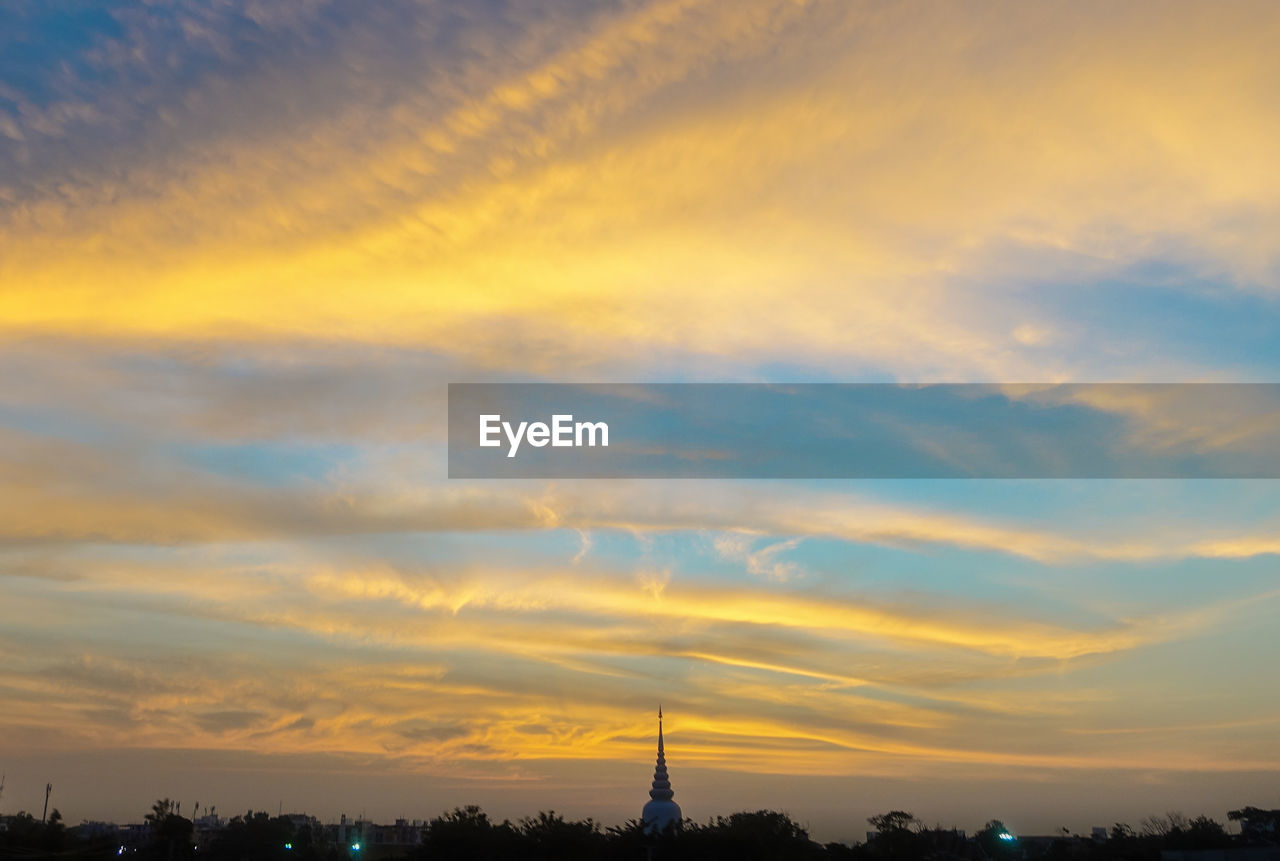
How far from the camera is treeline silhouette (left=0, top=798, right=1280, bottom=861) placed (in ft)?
271

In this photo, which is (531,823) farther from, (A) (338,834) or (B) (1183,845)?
(A) (338,834)

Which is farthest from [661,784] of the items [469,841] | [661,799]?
[469,841]

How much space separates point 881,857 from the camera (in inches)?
3445

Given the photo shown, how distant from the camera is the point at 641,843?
84938 mm

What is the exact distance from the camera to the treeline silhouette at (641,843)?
8262 cm

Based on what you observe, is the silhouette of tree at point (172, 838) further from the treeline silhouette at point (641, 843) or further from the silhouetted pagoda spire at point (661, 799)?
the silhouetted pagoda spire at point (661, 799)

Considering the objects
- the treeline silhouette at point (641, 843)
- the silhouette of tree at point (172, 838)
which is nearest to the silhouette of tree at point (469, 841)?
the treeline silhouette at point (641, 843)

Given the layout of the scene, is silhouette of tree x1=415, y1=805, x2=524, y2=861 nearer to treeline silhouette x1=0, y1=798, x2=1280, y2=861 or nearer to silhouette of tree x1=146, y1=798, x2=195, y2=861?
treeline silhouette x1=0, y1=798, x2=1280, y2=861

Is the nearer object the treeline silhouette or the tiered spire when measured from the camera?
the treeline silhouette

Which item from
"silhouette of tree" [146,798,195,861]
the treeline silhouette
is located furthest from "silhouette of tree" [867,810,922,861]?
"silhouette of tree" [146,798,195,861]

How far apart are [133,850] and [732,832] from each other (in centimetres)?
7222

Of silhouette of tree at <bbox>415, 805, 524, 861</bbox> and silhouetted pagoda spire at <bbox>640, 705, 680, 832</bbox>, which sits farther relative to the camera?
silhouetted pagoda spire at <bbox>640, 705, 680, 832</bbox>

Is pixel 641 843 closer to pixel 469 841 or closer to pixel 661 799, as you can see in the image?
pixel 469 841

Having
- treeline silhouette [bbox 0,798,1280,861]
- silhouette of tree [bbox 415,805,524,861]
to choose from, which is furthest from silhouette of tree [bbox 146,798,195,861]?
silhouette of tree [bbox 415,805,524,861]
